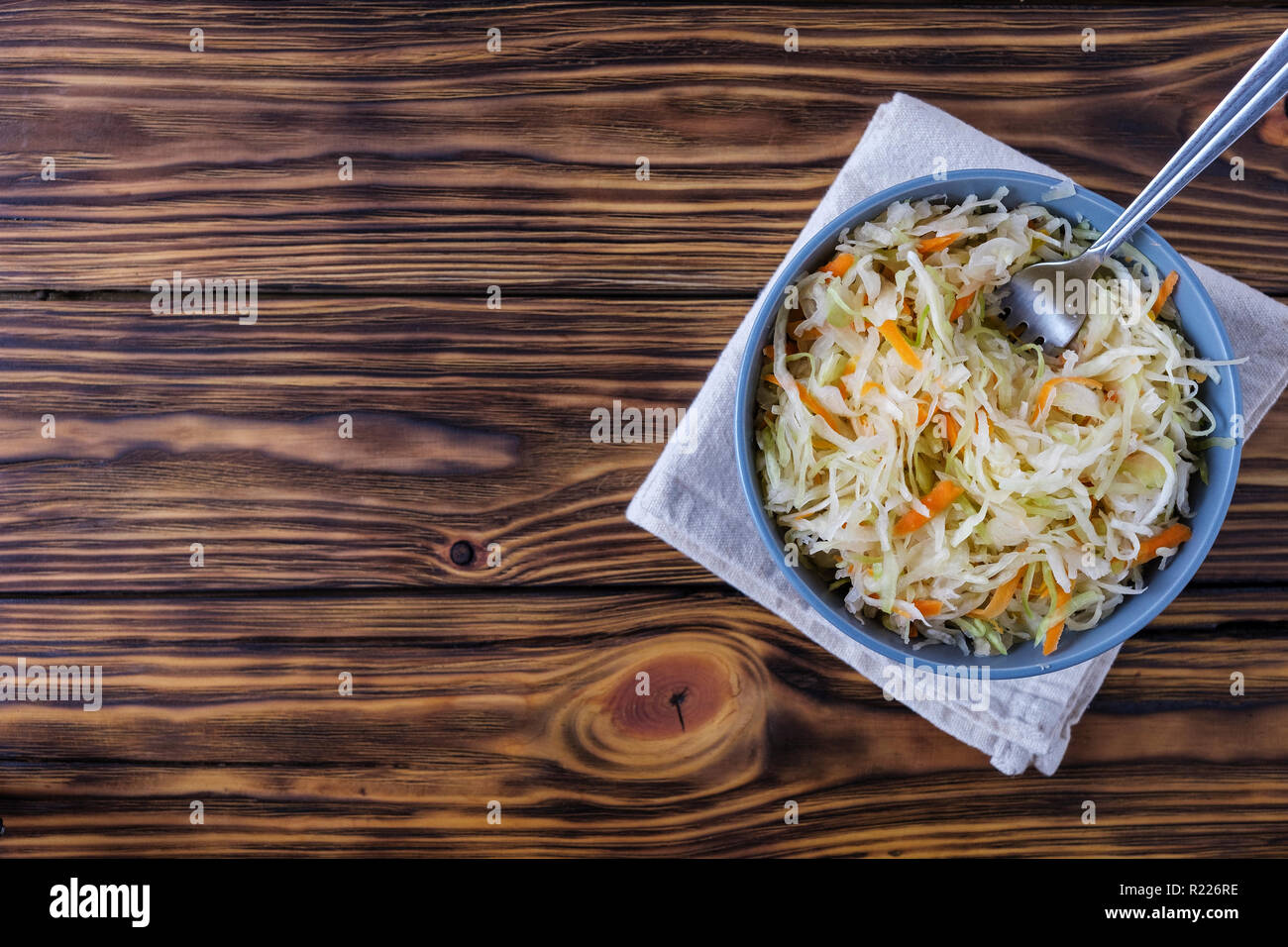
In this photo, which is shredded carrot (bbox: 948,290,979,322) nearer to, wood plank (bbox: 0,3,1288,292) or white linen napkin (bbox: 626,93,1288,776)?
white linen napkin (bbox: 626,93,1288,776)

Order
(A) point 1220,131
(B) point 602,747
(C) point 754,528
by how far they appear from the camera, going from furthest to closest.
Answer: (B) point 602,747
(C) point 754,528
(A) point 1220,131

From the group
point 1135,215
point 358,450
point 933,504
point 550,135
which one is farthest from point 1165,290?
point 358,450

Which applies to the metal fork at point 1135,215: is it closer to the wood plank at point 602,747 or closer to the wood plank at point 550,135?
the wood plank at point 550,135

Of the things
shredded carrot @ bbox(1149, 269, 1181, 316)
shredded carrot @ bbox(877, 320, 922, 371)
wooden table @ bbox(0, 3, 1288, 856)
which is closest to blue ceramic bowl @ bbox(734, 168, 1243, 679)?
shredded carrot @ bbox(1149, 269, 1181, 316)

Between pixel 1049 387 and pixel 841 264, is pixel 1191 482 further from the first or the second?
pixel 841 264

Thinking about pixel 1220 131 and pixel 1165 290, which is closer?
pixel 1220 131

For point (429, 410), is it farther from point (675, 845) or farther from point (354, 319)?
point (675, 845)
